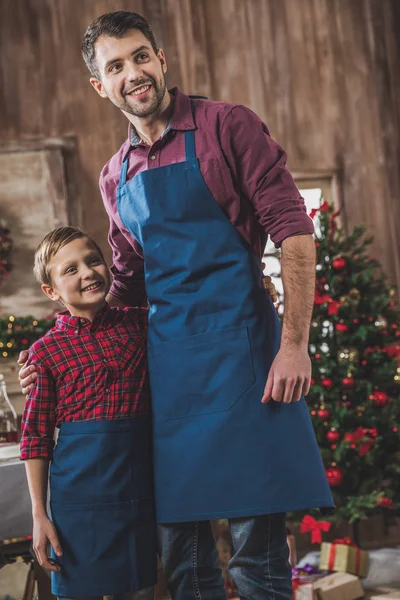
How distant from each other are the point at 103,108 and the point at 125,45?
2.88 m

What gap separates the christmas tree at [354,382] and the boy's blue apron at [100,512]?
219 cm

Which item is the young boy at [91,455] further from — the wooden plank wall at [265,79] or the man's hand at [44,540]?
the wooden plank wall at [265,79]

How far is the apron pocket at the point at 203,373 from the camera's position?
178 centimetres

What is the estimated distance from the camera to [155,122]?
6.49 ft

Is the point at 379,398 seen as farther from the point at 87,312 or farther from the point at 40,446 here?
the point at 40,446

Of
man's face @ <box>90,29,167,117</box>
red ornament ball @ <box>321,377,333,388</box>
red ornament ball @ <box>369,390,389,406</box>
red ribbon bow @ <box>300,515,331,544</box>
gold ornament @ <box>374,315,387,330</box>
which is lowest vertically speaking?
red ribbon bow @ <box>300,515,331,544</box>

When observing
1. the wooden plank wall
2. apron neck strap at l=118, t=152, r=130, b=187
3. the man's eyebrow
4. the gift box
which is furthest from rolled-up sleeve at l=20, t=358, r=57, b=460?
the wooden plank wall

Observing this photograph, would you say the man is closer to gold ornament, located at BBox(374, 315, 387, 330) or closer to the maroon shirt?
the maroon shirt

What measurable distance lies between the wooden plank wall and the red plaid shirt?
2.76m

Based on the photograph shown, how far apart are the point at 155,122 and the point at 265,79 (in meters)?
3.23

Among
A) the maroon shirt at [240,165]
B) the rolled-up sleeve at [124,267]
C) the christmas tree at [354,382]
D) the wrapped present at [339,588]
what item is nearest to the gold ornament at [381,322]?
the christmas tree at [354,382]

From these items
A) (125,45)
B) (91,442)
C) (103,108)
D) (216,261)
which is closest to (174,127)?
(125,45)

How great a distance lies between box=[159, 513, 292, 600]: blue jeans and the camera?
172 cm

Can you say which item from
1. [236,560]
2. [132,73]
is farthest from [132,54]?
[236,560]
